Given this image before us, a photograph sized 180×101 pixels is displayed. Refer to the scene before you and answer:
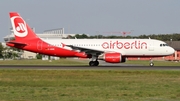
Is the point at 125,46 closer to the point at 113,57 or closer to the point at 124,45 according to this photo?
the point at 124,45

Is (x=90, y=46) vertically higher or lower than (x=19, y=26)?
lower

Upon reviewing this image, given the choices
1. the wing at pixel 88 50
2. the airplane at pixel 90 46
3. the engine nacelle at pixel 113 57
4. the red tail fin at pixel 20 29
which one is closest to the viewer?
the engine nacelle at pixel 113 57

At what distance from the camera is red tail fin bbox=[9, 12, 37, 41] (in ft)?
176

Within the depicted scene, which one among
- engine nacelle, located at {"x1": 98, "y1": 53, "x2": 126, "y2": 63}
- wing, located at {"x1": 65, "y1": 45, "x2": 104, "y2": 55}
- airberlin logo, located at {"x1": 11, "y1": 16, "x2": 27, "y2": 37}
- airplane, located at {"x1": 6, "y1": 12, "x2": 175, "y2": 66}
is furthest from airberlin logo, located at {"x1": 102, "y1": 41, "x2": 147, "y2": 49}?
airberlin logo, located at {"x1": 11, "y1": 16, "x2": 27, "y2": 37}

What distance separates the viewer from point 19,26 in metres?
54.1

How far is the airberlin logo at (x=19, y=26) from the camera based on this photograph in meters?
53.8

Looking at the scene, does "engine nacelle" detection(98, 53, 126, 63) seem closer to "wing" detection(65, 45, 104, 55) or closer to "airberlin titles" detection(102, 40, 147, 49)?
"wing" detection(65, 45, 104, 55)

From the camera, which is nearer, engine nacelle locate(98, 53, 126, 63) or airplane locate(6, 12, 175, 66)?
engine nacelle locate(98, 53, 126, 63)

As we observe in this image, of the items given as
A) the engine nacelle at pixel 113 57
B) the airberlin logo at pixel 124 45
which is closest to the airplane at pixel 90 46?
the airberlin logo at pixel 124 45

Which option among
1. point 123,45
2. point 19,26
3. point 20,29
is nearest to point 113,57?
point 123,45

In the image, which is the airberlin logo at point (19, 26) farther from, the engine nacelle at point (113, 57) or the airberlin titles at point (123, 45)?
the engine nacelle at point (113, 57)

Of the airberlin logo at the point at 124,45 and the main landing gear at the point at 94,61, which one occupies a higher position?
the airberlin logo at the point at 124,45

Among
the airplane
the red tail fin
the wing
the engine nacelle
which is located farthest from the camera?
the red tail fin

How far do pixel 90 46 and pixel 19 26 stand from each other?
9.08 metres
